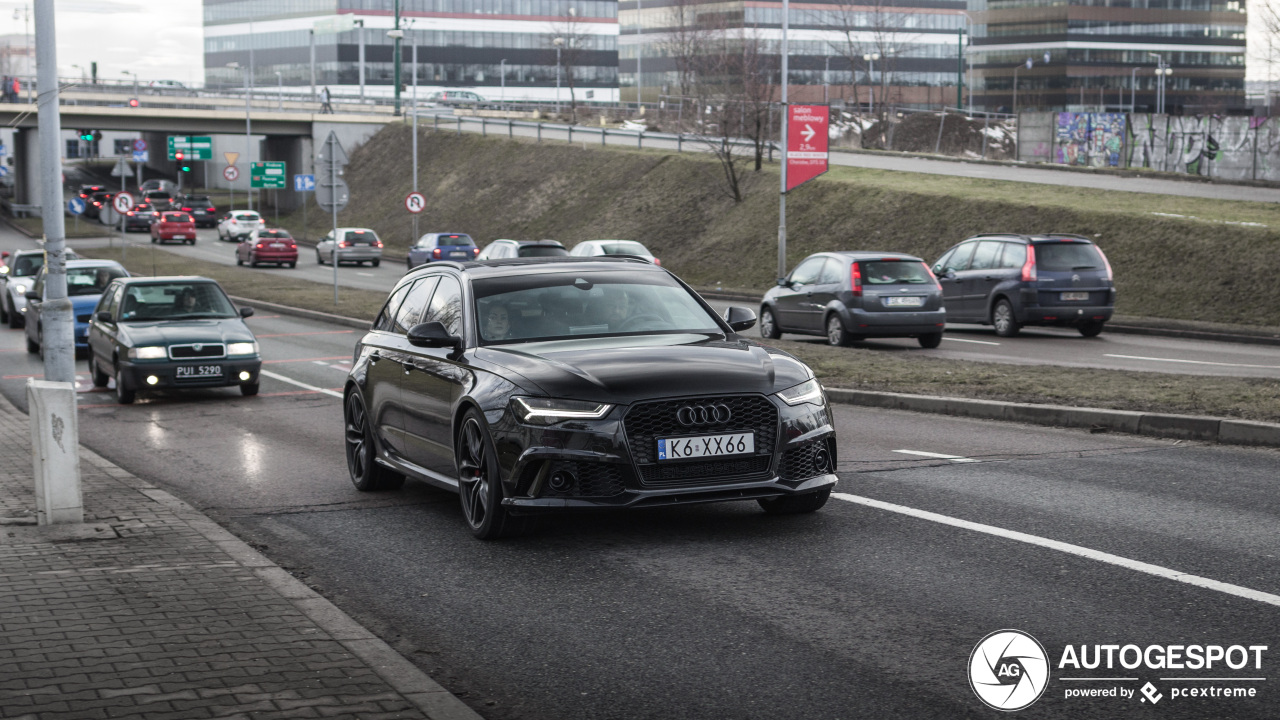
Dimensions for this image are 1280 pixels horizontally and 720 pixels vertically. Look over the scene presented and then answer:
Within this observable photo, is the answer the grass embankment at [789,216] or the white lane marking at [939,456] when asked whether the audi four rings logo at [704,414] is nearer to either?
the white lane marking at [939,456]

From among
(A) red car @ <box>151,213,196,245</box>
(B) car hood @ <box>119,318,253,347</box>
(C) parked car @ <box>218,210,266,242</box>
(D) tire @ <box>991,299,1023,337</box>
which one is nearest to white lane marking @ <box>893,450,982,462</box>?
(B) car hood @ <box>119,318,253,347</box>

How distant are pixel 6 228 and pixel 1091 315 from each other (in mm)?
70422

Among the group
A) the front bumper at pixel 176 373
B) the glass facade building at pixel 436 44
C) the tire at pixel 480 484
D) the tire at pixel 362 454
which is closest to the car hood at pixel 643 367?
the tire at pixel 480 484

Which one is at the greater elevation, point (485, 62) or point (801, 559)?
point (485, 62)

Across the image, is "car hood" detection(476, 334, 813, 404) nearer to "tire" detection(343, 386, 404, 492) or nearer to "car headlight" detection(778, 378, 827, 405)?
"car headlight" detection(778, 378, 827, 405)

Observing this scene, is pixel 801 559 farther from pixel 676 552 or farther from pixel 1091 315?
pixel 1091 315

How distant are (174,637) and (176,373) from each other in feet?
37.9

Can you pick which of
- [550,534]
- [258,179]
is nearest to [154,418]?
[550,534]

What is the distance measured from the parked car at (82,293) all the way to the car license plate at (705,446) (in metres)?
17.4

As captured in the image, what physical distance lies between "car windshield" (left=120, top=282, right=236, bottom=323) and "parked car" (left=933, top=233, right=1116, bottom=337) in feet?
41.5

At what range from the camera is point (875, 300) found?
21047 millimetres

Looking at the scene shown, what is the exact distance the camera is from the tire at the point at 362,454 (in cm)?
988

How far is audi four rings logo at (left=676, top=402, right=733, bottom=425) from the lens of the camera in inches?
290

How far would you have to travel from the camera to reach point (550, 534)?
26.7 feet
